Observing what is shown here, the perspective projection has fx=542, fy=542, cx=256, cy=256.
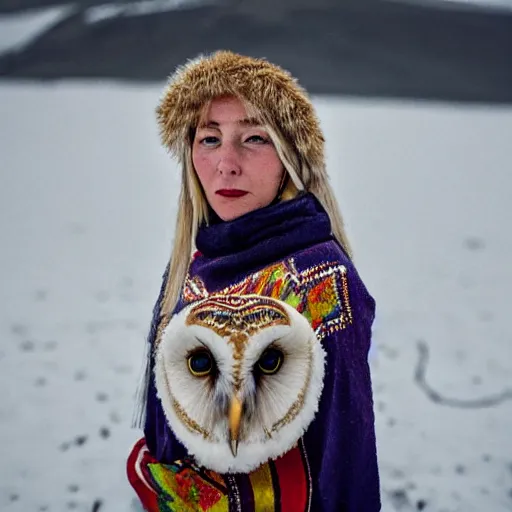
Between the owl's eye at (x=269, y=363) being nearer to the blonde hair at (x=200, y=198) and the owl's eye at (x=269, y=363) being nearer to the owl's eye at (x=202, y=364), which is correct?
the owl's eye at (x=202, y=364)

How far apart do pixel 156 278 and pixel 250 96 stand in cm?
377

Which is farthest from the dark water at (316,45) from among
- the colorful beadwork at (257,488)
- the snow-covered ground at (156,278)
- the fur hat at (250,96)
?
the colorful beadwork at (257,488)

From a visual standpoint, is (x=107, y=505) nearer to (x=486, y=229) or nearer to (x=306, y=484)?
(x=306, y=484)

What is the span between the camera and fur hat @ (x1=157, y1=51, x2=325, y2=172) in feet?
4.31

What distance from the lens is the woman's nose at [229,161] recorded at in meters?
1.30

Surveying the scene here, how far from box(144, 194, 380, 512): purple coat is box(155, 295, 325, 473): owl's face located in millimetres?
139

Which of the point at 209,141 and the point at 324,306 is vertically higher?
the point at 209,141

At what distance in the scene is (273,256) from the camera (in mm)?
1291

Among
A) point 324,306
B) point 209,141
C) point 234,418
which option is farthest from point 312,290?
point 209,141

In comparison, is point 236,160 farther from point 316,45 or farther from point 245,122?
point 316,45

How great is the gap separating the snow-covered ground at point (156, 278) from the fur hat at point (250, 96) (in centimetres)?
71

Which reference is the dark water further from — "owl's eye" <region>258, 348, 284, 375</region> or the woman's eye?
"owl's eye" <region>258, 348, 284, 375</region>

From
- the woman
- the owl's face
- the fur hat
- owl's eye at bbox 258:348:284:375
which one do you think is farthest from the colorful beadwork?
the fur hat

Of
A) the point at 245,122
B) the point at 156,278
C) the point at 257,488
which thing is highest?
the point at 245,122
